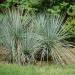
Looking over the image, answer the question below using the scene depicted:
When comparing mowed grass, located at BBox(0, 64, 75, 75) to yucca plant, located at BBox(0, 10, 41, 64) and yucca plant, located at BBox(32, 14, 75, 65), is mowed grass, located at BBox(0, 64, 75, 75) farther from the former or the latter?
A: yucca plant, located at BBox(0, 10, 41, 64)

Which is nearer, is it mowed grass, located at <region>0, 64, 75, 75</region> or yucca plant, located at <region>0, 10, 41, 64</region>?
mowed grass, located at <region>0, 64, 75, 75</region>

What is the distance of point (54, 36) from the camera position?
12.2 m

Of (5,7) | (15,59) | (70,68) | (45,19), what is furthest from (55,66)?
(5,7)

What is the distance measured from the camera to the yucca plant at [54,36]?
1193 cm

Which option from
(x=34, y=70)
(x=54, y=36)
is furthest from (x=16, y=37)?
(x=34, y=70)

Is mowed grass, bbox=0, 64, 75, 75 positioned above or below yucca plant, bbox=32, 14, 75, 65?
below

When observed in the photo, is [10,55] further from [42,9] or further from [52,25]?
[42,9]

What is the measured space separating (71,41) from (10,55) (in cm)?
368

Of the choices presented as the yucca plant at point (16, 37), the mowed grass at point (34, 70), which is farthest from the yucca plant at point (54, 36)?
the mowed grass at point (34, 70)

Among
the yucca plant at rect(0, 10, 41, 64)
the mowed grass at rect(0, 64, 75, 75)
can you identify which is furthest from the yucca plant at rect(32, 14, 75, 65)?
the mowed grass at rect(0, 64, 75, 75)

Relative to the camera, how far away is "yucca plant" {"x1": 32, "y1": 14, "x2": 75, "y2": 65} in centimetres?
1193

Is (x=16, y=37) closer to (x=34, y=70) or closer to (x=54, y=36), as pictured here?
(x=54, y=36)

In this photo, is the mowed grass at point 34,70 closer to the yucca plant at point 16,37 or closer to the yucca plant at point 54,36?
the yucca plant at point 54,36

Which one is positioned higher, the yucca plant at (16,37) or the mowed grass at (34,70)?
the yucca plant at (16,37)
